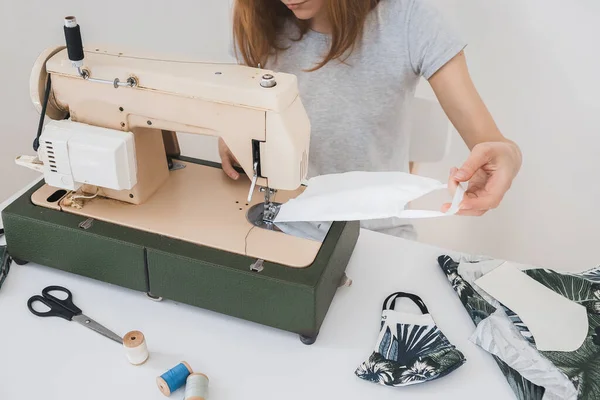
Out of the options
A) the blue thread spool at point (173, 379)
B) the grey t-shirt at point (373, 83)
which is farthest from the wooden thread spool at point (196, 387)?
the grey t-shirt at point (373, 83)

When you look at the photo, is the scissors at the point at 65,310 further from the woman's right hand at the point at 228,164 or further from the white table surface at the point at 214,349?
the woman's right hand at the point at 228,164

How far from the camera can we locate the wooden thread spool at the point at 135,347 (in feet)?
3.27

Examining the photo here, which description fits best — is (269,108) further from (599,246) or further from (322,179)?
(599,246)

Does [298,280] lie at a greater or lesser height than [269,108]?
lesser

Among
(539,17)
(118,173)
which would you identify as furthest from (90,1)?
(539,17)

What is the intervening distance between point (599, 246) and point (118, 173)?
160cm

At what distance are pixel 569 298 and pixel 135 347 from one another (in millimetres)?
781

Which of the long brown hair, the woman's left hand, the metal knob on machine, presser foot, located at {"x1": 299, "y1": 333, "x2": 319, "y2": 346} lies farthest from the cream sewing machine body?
the long brown hair

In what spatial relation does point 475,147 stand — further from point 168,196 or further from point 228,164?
point 168,196

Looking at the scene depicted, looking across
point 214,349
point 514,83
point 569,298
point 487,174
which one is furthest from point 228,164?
point 514,83

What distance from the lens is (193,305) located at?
3.64 ft

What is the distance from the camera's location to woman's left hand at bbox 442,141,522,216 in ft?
3.58

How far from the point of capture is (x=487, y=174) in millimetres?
1158

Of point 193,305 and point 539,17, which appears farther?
point 539,17
